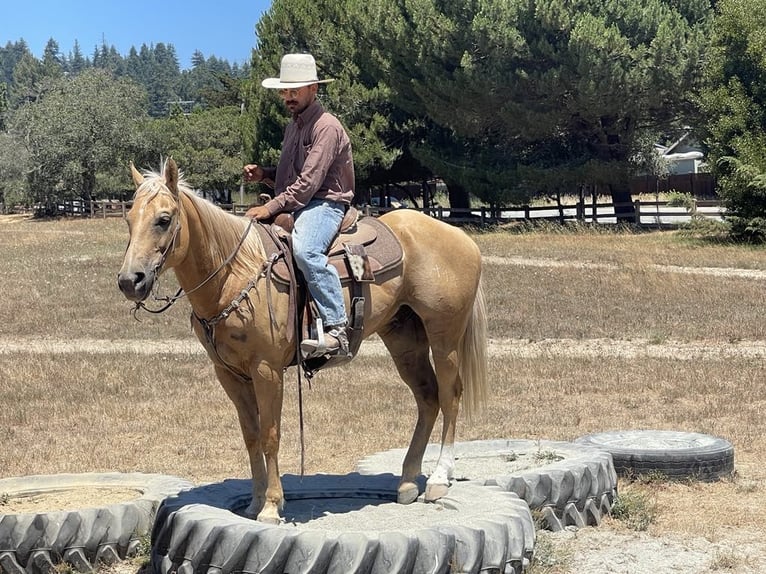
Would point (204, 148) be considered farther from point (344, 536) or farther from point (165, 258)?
point (344, 536)

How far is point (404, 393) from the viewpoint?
40.7 ft

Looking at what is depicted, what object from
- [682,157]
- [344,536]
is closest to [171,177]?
[344,536]

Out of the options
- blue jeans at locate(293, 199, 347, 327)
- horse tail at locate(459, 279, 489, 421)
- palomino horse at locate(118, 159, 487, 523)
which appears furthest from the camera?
horse tail at locate(459, 279, 489, 421)

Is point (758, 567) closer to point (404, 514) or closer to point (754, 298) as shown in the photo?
point (404, 514)

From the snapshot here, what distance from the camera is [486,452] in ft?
28.6

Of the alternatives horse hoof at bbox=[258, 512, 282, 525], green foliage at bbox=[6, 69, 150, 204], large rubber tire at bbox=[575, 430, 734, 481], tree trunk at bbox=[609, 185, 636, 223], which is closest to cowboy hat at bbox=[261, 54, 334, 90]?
horse hoof at bbox=[258, 512, 282, 525]

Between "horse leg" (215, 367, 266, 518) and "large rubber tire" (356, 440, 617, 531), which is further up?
"horse leg" (215, 367, 266, 518)

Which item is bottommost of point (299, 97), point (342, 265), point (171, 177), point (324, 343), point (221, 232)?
point (324, 343)

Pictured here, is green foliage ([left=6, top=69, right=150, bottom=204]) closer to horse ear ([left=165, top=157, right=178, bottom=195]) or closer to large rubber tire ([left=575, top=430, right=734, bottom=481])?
large rubber tire ([left=575, top=430, right=734, bottom=481])

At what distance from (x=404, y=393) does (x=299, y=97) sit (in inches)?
263

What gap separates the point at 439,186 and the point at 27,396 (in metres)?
76.3

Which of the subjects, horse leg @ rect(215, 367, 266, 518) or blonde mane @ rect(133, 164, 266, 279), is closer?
blonde mane @ rect(133, 164, 266, 279)

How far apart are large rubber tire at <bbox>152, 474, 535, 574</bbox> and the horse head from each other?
143 centimetres

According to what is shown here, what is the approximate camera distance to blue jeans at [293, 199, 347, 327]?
19.9 feet
